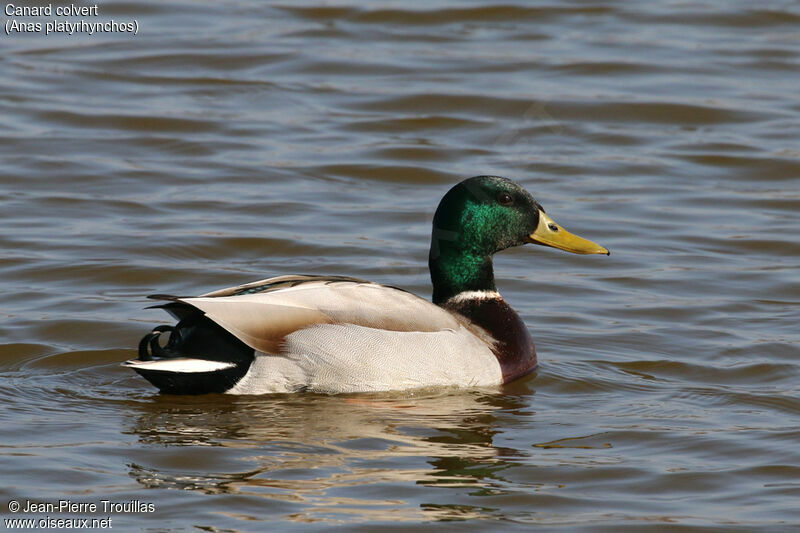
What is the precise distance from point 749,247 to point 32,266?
16.5 ft

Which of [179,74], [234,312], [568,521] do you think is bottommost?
[568,521]

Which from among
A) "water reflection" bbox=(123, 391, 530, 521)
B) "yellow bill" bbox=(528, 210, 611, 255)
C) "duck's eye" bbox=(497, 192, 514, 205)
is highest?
"duck's eye" bbox=(497, 192, 514, 205)

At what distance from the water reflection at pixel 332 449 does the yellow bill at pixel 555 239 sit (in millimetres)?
1084

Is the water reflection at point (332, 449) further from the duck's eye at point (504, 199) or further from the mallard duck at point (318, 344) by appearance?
the duck's eye at point (504, 199)

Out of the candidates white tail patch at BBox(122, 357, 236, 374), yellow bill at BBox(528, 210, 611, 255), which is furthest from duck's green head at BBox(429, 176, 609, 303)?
white tail patch at BBox(122, 357, 236, 374)

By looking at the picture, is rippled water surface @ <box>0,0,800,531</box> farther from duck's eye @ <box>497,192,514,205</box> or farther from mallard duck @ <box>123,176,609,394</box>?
duck's eye @ <box>497,192,514,205</box>

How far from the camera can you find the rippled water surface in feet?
19.9

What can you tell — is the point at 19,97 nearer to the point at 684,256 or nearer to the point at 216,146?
the point at 216,146

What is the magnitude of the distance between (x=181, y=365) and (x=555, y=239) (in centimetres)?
245

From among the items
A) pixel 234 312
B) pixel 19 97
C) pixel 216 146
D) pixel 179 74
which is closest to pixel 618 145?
pixel 216 146

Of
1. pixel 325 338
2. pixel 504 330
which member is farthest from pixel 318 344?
pixel 504 330

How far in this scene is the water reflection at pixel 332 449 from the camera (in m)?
5.82

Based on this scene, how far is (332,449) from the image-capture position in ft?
20.9

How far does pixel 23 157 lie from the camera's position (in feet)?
39.0
